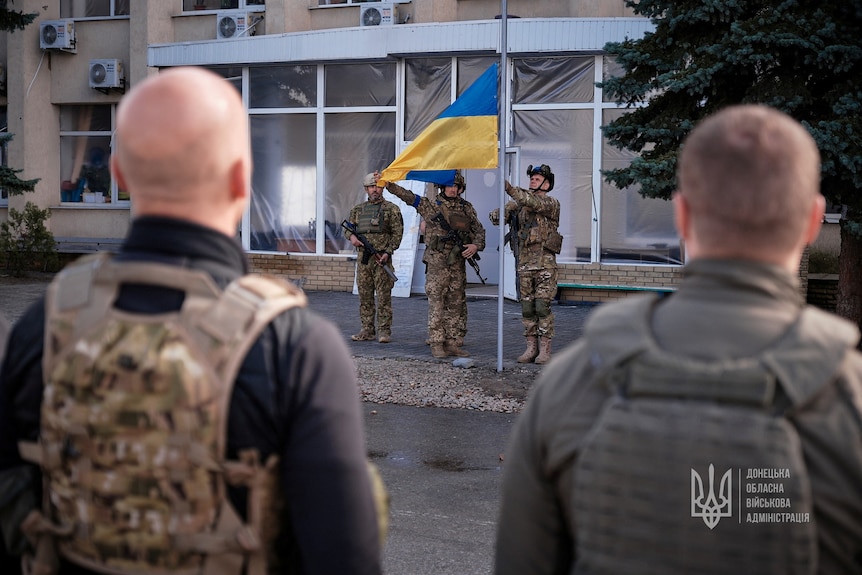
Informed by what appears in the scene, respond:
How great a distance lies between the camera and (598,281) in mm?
16062

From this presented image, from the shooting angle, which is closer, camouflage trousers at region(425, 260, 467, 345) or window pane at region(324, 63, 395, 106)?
camouflage trousers at region(425, 260, 467, 345)

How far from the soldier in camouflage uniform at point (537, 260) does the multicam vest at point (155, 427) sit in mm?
9006

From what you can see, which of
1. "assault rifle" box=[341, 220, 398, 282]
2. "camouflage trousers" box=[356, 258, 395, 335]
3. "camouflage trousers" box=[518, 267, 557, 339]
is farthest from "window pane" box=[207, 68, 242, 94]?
"camouflage trousers" box=[518, 267, 557, 339]

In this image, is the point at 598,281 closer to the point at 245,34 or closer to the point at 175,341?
the point at 245,34

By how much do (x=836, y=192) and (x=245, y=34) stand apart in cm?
1194

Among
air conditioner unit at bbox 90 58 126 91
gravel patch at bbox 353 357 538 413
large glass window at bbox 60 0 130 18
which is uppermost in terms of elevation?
large glass window at bbox 60 0 130 18

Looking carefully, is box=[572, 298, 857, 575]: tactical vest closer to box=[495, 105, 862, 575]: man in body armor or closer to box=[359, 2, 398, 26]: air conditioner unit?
box=[495, 105, 862, 575]: man in body armor

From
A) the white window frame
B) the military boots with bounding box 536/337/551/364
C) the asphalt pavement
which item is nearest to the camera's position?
the asphalt pavement

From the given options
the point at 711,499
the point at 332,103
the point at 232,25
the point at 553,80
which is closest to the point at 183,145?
the point at 711,499

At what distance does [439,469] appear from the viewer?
6602 millimetres

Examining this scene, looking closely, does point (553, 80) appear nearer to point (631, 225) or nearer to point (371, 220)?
point (631, 225)

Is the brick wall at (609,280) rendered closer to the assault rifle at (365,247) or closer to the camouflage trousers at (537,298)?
the assault rifle at (365,247)

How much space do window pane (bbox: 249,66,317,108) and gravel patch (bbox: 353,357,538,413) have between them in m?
8.55

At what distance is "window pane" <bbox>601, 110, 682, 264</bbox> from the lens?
15.7 metres
